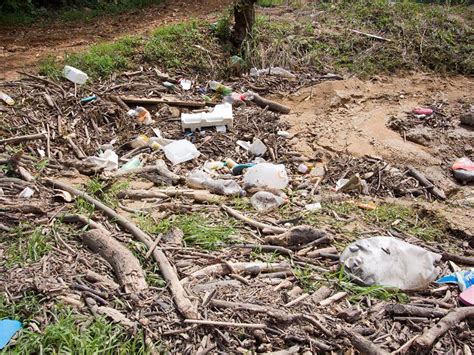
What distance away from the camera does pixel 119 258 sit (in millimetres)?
2865

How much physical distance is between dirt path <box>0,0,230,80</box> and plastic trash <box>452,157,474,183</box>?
431 cm

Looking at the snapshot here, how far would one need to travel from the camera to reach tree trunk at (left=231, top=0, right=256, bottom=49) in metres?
6.40

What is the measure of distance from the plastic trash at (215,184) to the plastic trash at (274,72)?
2566mm

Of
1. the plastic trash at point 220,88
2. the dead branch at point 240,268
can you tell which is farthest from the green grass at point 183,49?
the dead branch at point 240,268

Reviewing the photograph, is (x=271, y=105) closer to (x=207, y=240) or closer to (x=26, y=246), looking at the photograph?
(x=207, y=240)

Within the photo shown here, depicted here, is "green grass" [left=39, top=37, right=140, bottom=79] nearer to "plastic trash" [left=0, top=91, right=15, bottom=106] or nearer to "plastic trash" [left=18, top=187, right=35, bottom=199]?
"plastic trash" [left=0, top=91, right=15, bottom=106]

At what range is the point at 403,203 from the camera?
13.9ft

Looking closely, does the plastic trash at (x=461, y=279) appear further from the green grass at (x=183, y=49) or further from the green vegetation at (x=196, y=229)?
the green grass at (x=183, y=49)

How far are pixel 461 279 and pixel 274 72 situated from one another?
13.2 ft

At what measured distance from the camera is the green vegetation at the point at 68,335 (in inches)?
90.9

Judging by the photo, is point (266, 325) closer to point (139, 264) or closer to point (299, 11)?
point (139, 264)

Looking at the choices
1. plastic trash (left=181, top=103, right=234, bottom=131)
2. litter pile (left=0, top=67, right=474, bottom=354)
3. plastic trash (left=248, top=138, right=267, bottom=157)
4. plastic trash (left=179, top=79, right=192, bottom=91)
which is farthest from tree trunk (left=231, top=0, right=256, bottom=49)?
plastic trash (left=248, top=138, right=267, bottom=157)

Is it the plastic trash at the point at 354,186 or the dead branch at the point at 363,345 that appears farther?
the plastic trash at the point at 354,186

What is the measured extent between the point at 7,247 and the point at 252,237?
153 centimetres
